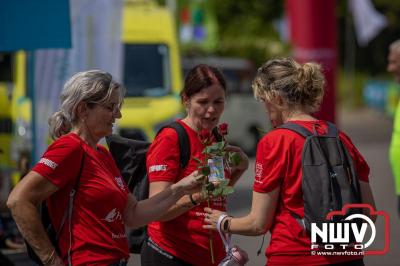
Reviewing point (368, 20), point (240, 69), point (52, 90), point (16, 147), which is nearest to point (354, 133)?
point (368, 20)

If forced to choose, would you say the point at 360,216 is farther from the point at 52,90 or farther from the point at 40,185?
the point at 52,90

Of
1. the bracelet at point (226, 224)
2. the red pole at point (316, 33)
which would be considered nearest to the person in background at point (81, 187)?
the bracelet at point (226, 224)

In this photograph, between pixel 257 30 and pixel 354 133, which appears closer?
pixel 354 133

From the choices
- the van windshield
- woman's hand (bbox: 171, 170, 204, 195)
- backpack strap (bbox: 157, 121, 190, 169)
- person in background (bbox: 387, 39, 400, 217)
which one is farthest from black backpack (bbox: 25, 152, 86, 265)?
the van windshield

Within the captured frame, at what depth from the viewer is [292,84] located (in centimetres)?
400

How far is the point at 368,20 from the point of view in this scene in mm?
28703

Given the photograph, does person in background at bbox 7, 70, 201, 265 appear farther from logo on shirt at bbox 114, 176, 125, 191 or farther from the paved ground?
the paved ground

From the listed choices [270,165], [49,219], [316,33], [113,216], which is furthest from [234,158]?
[316,33]

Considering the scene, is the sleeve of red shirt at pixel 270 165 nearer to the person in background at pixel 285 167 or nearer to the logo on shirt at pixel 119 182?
the person in background at pixel 285 167

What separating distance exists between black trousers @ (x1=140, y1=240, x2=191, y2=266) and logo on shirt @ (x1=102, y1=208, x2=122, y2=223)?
2.27 ft

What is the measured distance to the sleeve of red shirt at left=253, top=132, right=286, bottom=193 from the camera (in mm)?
3863

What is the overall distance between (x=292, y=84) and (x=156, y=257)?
1.28 metres

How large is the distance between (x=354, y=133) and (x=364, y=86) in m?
16.8

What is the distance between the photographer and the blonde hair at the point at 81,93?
4.03m
